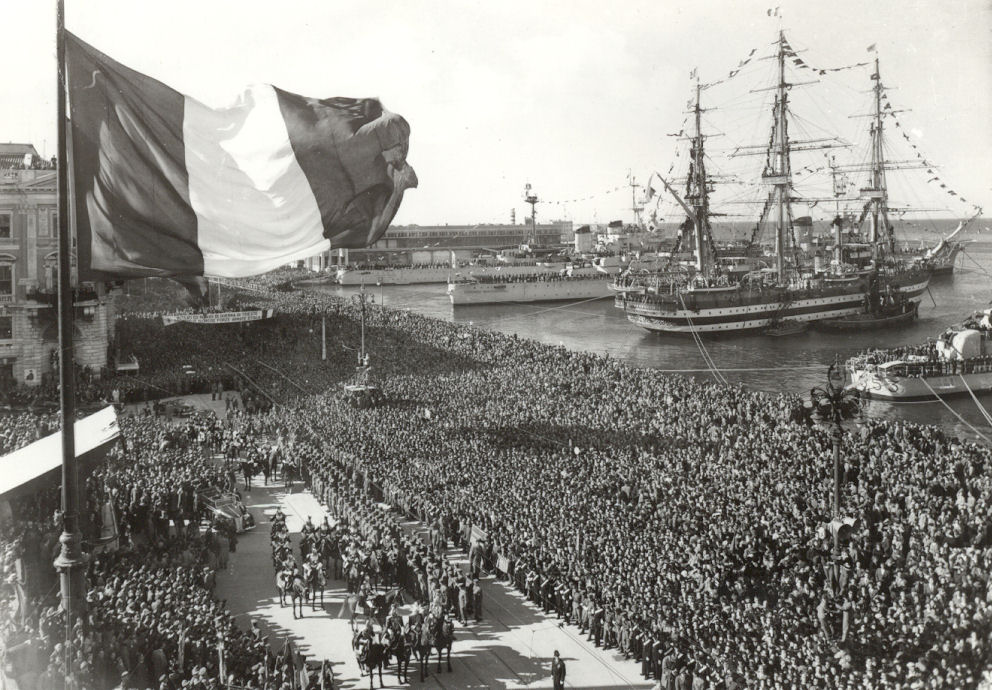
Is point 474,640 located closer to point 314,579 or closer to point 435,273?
point 314,579

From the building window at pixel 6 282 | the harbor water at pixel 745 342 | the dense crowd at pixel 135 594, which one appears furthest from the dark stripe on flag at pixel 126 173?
the harbor water at pixel 745 342

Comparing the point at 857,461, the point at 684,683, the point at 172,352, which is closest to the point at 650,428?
the point at 857,461

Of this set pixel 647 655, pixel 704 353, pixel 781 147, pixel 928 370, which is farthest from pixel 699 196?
pixel 647 655

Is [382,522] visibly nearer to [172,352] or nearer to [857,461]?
[857,461]

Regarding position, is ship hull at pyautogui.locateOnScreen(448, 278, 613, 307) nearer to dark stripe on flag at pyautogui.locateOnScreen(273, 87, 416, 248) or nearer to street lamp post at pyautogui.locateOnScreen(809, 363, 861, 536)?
street lamp post at pyautogui.locateOnScreen(809, 363, 861, 536)

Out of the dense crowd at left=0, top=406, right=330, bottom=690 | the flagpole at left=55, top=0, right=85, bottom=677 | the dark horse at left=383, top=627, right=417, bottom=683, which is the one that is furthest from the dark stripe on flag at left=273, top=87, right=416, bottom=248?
the dark horse at left=383, top=627, right=417, bottom=683

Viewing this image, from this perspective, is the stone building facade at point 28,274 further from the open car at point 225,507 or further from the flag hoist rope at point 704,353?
the flag hoist rope at point 704,353
